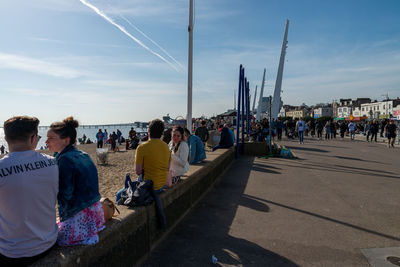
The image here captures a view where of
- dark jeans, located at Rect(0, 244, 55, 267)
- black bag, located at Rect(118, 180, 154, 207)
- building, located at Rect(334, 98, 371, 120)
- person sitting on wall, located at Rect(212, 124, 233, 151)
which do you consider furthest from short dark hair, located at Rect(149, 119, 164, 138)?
building, located at Rect(334, 98, 371, 120)

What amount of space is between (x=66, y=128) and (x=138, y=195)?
1170 millimetres

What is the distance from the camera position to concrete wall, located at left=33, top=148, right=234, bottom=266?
2.08m

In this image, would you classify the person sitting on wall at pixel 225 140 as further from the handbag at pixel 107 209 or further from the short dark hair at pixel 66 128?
the short dark hair at pixel 66 128

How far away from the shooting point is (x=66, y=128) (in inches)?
95.2

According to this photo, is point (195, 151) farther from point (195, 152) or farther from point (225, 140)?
point (225, 140)

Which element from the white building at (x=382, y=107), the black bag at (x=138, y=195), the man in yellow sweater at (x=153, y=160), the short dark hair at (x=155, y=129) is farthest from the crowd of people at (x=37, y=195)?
the white building at (x=382, y=107)

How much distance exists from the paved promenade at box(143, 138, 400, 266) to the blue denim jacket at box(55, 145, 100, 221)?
1190 millimetres

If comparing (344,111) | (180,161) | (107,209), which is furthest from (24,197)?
(344,111)

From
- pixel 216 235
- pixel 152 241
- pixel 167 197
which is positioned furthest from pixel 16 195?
pixel 216 235

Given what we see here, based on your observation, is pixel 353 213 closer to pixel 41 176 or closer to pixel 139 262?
pixel 139 262

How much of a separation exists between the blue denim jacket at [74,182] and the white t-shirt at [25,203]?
24 centimetres

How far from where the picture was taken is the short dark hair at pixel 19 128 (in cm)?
193

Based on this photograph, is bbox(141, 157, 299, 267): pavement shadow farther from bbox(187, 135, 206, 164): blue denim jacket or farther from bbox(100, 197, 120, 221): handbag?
bbox(187, 135, 206, 164): blue denim jacket

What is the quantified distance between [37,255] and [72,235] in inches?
12.5
